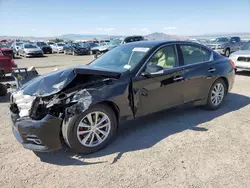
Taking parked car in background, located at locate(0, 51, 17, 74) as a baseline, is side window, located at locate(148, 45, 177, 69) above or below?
above

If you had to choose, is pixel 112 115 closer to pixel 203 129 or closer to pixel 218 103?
pixel 203 129

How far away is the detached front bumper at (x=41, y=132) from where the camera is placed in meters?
3.04

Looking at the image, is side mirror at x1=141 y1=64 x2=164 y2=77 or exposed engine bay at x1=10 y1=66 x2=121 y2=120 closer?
exposed engine bay at x1=10 y1=66 x2=121 y2=120

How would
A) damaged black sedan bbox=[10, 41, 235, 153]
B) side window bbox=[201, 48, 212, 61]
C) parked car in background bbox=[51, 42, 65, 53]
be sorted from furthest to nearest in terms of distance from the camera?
1. parked car in background bbox=[51, 42, 65, 53]
2. side window bbox=[201, 48, 212, 61]
3. damaged black sedan bbox=[10, 41, 235, 153]

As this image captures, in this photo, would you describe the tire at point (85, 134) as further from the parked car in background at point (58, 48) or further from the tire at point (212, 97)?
the parked car in background at point (58, 48)

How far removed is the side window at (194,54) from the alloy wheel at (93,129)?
2.08 meters

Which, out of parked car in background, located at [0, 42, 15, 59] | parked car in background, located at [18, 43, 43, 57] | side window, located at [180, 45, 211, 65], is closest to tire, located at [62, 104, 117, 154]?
side window, located at [180, 45, 211, 65]

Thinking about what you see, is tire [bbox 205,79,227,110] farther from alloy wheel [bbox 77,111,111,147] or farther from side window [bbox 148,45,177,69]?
alloy wheel [bbox 77,111,111,147]

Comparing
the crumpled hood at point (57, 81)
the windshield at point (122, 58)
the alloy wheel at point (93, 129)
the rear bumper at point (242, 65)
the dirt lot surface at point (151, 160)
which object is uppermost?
the windshield at point (122, 58)

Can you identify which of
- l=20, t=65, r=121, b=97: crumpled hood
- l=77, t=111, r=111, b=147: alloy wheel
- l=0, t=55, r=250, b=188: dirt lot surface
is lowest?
l=0, t=55, r=250, b=188: dirt lot surface

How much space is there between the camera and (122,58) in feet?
14.2

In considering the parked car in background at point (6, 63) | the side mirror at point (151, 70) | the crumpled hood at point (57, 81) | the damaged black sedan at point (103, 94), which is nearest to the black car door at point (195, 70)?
the damaged black sedan at point (103, 94)

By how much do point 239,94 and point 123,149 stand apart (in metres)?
4.67

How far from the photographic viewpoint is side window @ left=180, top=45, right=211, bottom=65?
4566 mm
